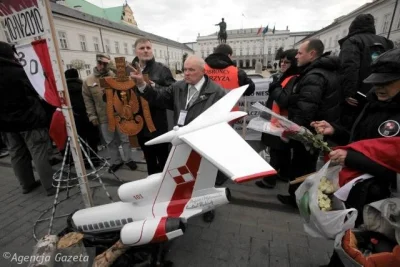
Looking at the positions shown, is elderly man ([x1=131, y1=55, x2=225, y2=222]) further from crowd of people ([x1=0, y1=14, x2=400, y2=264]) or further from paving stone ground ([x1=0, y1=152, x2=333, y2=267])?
paving stone ground ([x1=0, y1=152, x2=333, y2=267])

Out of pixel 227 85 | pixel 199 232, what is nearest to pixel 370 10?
pixel 227 85

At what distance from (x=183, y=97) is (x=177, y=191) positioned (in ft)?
4.45

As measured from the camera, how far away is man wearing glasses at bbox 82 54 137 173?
3717mm

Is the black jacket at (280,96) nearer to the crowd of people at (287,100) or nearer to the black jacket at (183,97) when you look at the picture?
the crowd of people at (287,100)

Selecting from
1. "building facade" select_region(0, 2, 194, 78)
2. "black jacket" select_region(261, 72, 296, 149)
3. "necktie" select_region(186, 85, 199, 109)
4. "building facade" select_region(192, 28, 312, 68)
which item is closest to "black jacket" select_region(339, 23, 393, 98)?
"black jacket" select_region(261, 72, 296, 149)

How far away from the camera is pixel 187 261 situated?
7.09ft

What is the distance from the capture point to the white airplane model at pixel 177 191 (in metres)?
1.52

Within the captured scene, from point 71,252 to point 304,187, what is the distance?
224cm

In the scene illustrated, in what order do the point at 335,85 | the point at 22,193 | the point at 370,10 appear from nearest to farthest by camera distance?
the point at 335,85 < the point at 22,193 < the point at 370,10

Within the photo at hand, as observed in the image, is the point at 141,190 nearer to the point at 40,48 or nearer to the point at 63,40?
the point at 40,48

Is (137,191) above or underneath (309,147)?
underneath

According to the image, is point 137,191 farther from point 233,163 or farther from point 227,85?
point 227,85

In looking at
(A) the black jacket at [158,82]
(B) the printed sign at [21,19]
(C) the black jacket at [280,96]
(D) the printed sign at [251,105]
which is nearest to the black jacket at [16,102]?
(B) the printed sign at [21,19]

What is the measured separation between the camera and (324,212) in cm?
154
